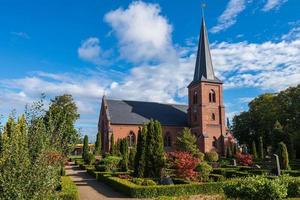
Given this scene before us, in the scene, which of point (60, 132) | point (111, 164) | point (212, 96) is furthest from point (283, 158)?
point (212, 96)

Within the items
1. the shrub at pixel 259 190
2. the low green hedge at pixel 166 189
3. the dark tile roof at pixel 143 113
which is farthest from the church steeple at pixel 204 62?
the shrub at pixel 259 190

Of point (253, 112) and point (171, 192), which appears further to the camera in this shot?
point (253, 112)

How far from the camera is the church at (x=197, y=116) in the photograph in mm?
51094

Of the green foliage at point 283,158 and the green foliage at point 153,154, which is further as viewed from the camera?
the green foliage at point 283,158

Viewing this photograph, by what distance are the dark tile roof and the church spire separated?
903 centimetres

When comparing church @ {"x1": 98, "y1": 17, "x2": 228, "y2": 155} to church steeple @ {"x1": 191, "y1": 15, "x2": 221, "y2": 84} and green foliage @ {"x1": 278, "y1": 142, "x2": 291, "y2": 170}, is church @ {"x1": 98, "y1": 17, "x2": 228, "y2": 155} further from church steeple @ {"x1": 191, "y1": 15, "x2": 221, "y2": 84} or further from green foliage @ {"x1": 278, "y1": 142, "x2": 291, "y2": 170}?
green foliage @ {"x1": 278, "y1": 142, "x2": 291, "y2": 170}

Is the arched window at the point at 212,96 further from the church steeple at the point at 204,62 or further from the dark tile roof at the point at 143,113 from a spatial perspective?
the dark tile roof at the point at 143,113

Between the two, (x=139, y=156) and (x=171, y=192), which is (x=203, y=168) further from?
(x=171, y=192)

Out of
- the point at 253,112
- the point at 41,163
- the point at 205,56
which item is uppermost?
the point at 205,56

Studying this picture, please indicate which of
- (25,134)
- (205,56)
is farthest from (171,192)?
(205,56)

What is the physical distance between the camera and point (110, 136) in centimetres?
5069

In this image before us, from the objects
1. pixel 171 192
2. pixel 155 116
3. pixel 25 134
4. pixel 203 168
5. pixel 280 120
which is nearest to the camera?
pixel 25 134

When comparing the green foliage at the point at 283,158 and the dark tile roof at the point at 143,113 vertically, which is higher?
the dark tile roof at the point at 143,113

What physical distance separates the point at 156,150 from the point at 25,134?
16.3m
